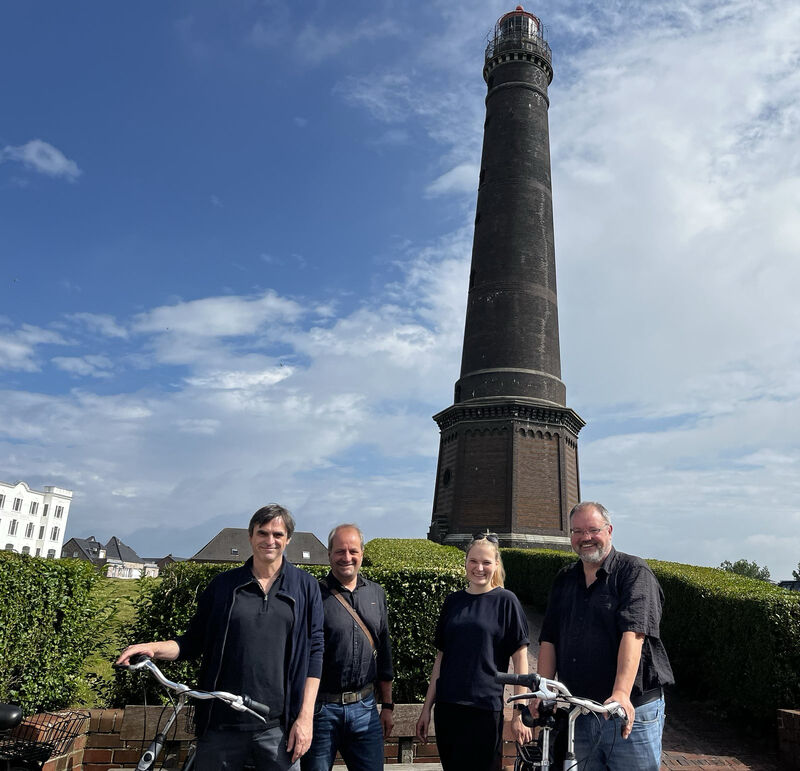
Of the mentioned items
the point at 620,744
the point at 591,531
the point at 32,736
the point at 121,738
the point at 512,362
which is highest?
the point at 512,362

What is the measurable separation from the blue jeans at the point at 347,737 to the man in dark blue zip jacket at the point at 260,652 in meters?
0.52

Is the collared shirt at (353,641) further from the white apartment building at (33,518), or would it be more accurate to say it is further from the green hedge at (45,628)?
the white apartment building at (33,518)

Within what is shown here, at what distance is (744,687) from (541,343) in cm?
2019

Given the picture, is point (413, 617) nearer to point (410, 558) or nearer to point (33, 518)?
point (410, 558)

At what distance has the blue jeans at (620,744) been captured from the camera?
3.52m

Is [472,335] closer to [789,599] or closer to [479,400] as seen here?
[479,400]

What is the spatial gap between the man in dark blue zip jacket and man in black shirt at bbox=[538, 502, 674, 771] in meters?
1.51

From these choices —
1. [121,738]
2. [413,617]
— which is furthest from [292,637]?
[413,617]

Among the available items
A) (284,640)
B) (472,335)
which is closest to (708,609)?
(284,640)

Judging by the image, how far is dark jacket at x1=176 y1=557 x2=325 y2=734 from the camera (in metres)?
3.56

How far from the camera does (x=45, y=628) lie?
619cm

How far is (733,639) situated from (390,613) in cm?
459

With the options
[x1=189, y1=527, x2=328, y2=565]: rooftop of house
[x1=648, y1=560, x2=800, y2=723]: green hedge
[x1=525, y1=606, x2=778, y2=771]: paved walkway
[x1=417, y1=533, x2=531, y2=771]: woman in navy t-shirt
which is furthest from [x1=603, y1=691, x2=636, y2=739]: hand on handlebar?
[x1=189, y1=527, x2=328, y2=565]: rooftop of house

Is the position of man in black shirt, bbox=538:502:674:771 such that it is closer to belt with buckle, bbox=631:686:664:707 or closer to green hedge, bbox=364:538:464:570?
belt with buckle, bbox=631:686:664:707
